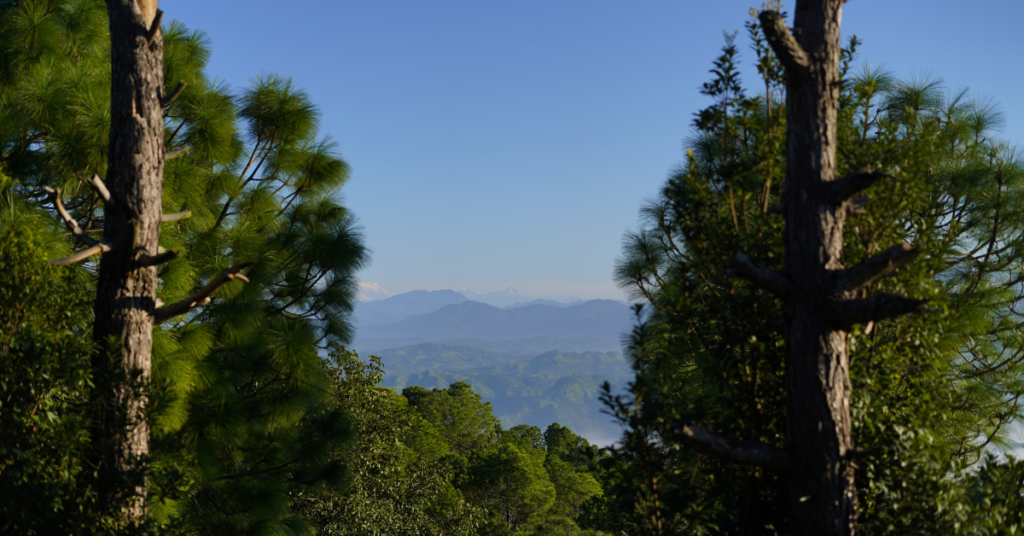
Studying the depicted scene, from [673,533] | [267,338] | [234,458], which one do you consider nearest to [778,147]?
[673,533]

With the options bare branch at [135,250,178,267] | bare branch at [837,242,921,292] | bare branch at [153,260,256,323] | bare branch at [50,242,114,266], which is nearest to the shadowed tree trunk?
bare branch at [837,242,921,292]

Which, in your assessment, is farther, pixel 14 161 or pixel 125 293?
pixel 14 161

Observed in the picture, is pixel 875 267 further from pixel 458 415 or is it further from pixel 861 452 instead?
pixel 458 415

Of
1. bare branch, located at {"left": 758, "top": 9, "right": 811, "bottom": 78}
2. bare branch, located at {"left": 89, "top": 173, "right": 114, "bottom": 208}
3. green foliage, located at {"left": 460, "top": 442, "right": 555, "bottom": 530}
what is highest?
bare branch, located at {"left": 758, "top": 9, "right": 811, "bottom": 78}

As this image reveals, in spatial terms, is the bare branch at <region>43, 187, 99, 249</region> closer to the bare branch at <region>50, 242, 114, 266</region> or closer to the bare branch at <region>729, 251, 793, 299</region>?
the bare branch at <region>50, 242, 114, 266</region>

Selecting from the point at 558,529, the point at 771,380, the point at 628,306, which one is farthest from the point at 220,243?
the point at 558,529

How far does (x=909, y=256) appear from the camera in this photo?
8.26 feet

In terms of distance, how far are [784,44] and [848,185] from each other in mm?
685

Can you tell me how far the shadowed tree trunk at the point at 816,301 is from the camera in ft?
8.39

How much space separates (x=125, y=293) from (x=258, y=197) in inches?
153

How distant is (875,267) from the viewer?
256cm

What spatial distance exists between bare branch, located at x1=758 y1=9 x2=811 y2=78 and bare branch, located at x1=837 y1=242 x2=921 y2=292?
904mm

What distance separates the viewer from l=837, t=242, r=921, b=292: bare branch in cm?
252

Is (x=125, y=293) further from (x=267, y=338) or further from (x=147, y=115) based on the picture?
(x=267, y=338)
